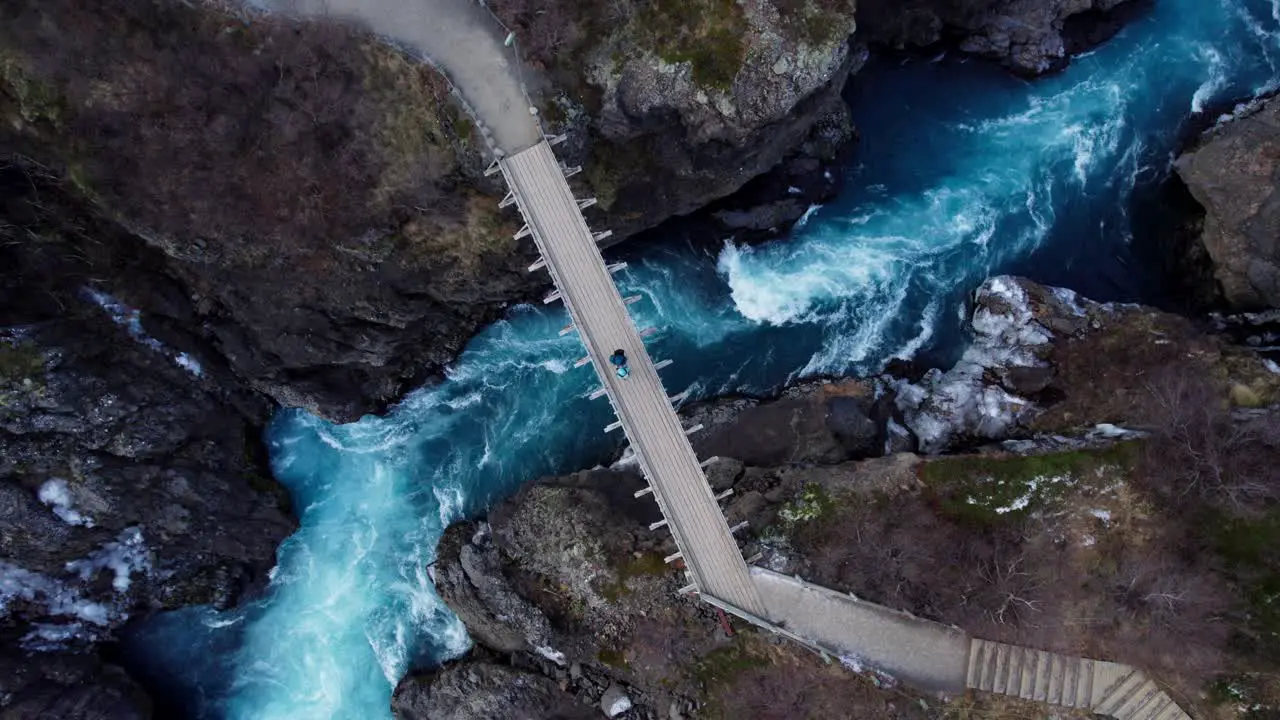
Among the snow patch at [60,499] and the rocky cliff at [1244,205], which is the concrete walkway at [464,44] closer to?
the snow patch at [60,499]

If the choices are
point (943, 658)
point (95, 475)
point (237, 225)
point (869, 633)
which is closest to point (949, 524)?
point (943, 658)

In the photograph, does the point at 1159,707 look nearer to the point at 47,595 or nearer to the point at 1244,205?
the point at 1244,205

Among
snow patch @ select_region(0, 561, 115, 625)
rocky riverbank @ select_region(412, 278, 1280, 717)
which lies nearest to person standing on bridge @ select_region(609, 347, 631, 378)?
rocky riverbank @ select_region(412, 278, 1280, 717)

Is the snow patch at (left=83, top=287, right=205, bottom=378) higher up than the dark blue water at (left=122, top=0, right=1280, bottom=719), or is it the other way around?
the snow patch at (left=83, top=287, right=205, bottom=378)

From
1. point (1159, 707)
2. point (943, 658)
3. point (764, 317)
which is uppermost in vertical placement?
point (764, 317)

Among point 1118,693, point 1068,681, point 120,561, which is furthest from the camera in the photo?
point 120,561

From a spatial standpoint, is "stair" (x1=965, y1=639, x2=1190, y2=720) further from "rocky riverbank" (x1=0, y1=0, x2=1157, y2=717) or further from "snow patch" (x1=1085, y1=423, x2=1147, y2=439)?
"rocky riverbank" (x1=0, y1=0, x2=1157, y2=717)

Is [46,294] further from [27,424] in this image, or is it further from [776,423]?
[776,423]
